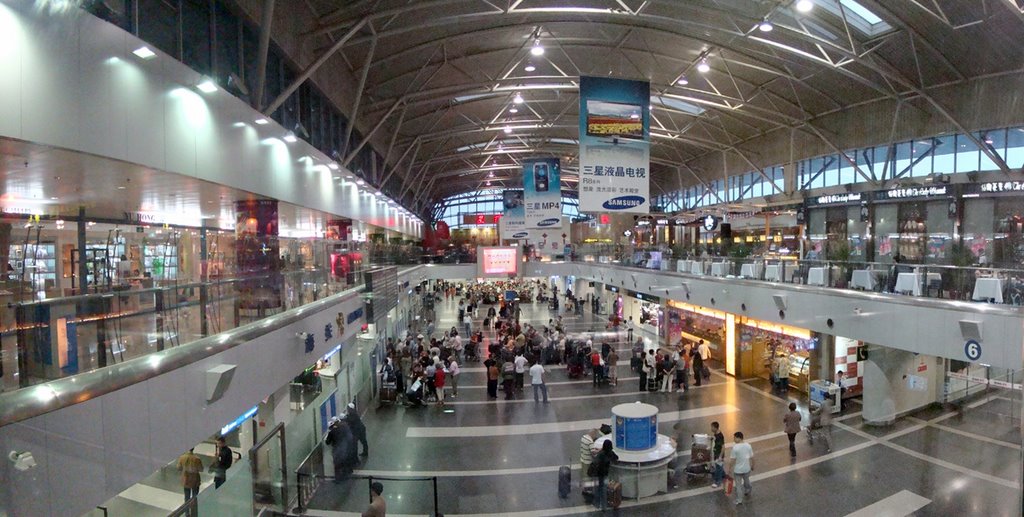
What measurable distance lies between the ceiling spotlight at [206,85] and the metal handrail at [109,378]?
13.7 ft

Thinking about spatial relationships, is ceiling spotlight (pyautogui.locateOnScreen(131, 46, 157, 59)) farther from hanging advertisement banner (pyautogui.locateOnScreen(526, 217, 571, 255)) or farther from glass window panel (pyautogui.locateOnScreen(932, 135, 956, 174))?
hanging advertisement banner (pyautogui.locateOnScreen(526, 217, 571, 255))

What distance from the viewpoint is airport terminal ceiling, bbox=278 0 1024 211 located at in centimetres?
1622

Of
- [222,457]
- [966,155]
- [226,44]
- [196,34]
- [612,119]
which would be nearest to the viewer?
[222,457]

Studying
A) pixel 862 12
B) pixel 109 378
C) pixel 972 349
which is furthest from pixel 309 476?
pixel 862 12

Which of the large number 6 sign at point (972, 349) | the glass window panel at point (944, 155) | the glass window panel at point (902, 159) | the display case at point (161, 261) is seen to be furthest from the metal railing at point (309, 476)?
the glass window panel at point (902, 159)

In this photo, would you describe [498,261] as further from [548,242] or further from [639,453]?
[639,453]

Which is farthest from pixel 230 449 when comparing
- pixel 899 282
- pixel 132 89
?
pixel 899 282

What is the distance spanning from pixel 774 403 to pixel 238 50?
16.6m

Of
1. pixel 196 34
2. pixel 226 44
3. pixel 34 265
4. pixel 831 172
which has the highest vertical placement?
pixel 226 44

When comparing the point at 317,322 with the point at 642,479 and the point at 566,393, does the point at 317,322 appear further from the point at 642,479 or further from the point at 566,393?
the point at 566,393

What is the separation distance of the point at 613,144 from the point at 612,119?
0.69 m

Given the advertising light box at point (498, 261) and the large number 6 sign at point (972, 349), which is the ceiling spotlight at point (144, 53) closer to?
the large number 6 sign at point (972, 349)

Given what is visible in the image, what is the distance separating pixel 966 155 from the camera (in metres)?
20.4

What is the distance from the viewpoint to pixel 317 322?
1025cm
